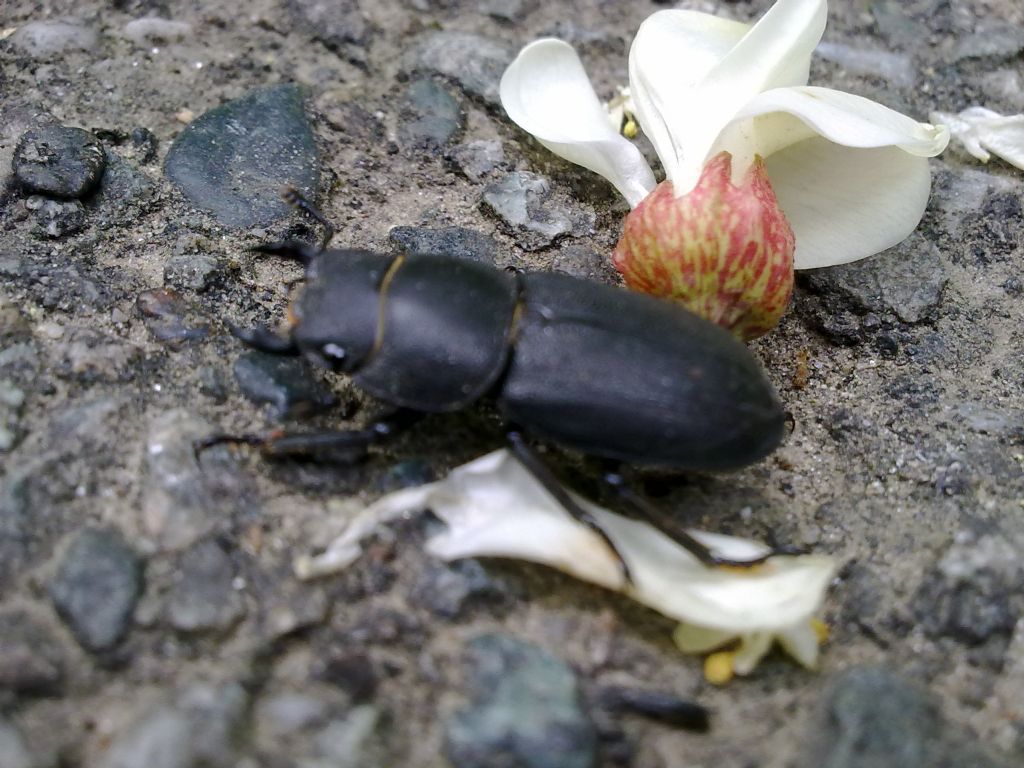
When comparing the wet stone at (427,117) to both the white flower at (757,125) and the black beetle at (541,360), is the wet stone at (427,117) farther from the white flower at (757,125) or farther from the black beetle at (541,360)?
the black beetle at (541,360)

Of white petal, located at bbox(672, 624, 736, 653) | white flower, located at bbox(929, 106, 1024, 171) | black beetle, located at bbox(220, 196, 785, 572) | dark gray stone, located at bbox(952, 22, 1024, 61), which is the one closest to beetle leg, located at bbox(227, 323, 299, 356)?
black beetle, located at bbox(220, 196, 785, 572)

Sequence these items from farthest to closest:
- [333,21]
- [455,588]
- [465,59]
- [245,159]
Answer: [333,21] → [465,59] → [245,159] → [455,588]

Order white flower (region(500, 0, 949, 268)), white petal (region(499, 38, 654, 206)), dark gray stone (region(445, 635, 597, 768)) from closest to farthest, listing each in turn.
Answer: dark gray stone (region(445, 635, 597, 768))
white flower (region(500, 0, 949, 268))
white petal (region(499, 38, 654, 206))

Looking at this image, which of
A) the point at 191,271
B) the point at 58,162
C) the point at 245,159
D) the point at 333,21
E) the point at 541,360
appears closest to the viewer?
the point at 541,360

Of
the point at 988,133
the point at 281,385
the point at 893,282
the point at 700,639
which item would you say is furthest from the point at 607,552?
the point at 988,133

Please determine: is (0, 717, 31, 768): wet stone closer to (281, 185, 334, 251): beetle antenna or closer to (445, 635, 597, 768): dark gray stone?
(445, 635, 597, 768): dark gray stone

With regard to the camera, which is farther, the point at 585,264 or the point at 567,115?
the point at 567,115

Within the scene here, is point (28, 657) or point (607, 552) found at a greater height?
point (607, 552)

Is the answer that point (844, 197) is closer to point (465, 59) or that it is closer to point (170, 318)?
point (465, 59)
